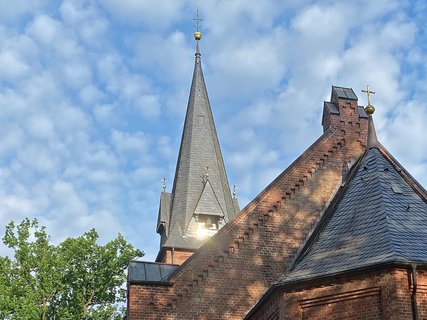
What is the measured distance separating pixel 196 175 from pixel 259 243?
1480cm

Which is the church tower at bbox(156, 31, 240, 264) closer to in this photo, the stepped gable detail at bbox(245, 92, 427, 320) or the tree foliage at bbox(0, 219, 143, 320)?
the tree foliage at bbox(0, 219, 143, 320)

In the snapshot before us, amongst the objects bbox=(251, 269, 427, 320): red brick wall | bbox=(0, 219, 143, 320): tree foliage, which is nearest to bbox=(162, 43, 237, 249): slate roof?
bbox=(0, 219, 143, 320): tree foliage

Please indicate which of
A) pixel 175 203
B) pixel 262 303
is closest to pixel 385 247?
pixel 262 303

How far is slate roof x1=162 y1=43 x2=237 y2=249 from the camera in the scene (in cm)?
3031

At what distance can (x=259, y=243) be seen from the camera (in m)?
17.2

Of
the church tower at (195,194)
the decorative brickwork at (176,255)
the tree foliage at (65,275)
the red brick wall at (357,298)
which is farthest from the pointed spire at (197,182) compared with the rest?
Result: the red brick wall at (357,298)

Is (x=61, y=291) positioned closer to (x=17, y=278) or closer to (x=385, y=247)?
(x=17, y=278)

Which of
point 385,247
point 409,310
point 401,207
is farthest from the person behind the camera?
point 401,207

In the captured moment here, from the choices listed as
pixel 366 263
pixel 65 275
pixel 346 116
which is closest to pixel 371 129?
pixel 346 116

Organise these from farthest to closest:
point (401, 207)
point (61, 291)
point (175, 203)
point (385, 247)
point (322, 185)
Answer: point (61, 291), point (175, 203), point (322, 185), point (401, 207), point (385, 247)

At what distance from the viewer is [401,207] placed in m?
13.8

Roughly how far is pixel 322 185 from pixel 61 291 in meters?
20.4

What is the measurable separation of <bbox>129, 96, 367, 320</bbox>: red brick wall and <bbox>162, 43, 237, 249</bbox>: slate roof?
11826 mm

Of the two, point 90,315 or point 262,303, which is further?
point 90,315
